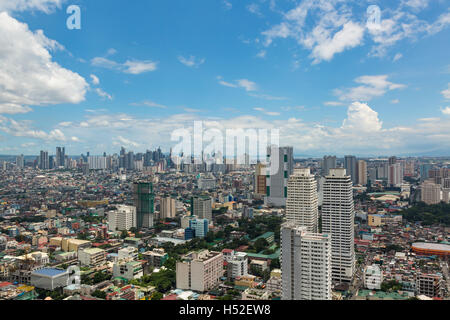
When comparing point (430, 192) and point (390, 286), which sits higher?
point (430, 192)

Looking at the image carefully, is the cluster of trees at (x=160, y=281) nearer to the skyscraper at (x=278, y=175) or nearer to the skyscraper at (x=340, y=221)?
the skyscraper at (x=340, y=221)

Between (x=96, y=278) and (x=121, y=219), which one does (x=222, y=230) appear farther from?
(x=96, y=278)

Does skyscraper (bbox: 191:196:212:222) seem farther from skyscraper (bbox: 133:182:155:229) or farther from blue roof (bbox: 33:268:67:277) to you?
blue roof (bbox: 33:268:67:277)

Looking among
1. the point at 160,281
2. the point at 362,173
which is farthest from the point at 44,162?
the point at 362,173

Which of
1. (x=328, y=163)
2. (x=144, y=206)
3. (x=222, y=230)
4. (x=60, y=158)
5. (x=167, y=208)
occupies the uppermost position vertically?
(x=60, y=158)
